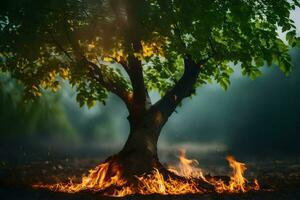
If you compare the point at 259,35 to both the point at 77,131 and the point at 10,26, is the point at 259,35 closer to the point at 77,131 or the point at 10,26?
the point at 10,26

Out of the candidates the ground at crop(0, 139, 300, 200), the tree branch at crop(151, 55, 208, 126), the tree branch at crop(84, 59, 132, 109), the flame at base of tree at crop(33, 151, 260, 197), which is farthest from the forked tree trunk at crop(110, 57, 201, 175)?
the ground at crop(0, 139, 300, 200)

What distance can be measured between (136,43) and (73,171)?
9468 millimetres

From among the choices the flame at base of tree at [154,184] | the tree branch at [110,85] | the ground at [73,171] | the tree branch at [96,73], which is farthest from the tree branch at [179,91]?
the ground at [73,171]

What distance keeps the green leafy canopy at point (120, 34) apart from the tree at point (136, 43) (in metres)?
0.03

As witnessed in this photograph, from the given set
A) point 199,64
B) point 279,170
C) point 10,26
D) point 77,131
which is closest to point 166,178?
point 199,64

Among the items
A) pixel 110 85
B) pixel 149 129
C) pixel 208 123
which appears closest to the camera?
pixel 149 129

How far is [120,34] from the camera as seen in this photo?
51.1 feet

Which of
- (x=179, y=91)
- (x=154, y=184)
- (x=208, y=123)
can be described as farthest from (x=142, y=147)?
(x=208, y=123)

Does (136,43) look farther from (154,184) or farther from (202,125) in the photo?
(202,125)

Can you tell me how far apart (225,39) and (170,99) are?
10.8ft

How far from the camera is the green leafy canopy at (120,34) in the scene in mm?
14219

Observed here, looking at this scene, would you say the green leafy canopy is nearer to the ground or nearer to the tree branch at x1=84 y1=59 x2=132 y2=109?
the tree branch at x1=84 y1=59 x2=132 y2=109

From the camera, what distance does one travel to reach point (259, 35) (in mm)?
18609

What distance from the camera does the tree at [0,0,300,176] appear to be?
14391 mm
